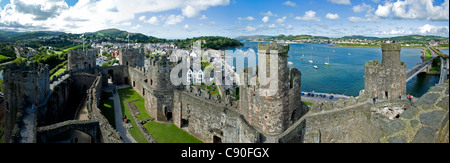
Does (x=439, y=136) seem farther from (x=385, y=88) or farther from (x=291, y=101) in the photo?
(x=385, y=88)

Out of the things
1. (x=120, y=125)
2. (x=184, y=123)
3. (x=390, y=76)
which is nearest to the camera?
(x=390, y=76)

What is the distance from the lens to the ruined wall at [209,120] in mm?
14922

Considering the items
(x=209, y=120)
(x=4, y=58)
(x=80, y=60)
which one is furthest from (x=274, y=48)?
(x=4, y=58)

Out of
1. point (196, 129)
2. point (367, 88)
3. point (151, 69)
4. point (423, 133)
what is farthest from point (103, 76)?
point (423, 133)

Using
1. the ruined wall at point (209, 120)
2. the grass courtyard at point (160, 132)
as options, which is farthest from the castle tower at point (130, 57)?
the ruined wall at point (209, 120)

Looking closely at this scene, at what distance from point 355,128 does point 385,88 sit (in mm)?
4475

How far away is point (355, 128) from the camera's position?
1438cm

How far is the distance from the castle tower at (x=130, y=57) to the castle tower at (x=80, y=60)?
11.9 ft

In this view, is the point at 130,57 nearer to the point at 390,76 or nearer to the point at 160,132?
the point at 160,132

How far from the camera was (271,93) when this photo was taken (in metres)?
13.0

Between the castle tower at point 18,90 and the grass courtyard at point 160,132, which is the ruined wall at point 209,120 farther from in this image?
the castle tower at point 18,90

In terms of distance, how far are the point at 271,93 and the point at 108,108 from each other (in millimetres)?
18622

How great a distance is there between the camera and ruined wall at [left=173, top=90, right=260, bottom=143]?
14.9 m

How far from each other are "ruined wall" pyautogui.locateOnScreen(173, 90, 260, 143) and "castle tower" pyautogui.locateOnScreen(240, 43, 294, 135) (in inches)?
32.8
